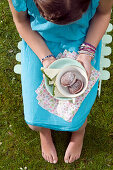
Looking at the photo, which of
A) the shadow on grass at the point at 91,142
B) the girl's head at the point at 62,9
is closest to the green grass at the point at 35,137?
the shadow on grass at the point at 91,142

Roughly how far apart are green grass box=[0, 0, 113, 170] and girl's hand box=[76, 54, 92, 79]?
83 centimetres

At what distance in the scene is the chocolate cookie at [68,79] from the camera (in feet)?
5.01

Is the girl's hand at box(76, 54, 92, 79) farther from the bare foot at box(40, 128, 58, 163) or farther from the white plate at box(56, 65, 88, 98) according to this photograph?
the bare foot at box(40, 128, 58, 163)

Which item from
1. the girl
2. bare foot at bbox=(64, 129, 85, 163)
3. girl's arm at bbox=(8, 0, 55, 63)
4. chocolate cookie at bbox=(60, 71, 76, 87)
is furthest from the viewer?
bare foot at bbox=(64, 129, 85, 163)

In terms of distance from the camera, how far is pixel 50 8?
1.20 metres

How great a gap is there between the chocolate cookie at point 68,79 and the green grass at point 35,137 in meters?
0.94

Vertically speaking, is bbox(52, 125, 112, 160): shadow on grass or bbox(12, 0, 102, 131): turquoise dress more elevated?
bbox(12, 0, 102, 131): turquoise dress

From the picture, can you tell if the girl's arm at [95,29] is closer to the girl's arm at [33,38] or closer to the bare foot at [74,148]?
the girl's arm at [33,38]

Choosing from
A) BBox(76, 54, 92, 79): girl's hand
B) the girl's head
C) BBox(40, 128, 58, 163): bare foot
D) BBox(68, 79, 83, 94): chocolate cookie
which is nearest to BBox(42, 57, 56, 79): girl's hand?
BBox(76, 54, 92, 79): girl's hand

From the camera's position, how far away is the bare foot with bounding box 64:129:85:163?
2164mm

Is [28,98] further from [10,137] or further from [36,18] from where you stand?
[10,137]

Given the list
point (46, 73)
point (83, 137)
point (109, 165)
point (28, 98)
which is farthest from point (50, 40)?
point (109, 165)

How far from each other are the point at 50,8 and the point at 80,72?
1.69 ft

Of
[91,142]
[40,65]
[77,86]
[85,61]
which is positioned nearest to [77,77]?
[77,86]
